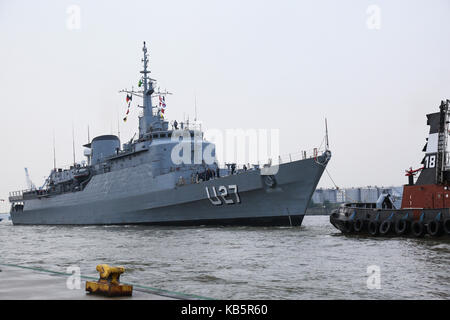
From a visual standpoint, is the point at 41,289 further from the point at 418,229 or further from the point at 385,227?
the point at 385,227

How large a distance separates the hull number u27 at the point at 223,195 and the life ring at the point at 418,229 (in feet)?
35.0

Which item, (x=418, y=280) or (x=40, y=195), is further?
(x=40, y=195)

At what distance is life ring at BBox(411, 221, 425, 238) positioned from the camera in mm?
19625

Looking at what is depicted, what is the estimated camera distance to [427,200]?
20.6 metres

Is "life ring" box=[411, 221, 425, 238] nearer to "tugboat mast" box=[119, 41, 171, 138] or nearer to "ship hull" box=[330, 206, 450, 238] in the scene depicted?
"ship hull" box=[330, 206, 450, 238]

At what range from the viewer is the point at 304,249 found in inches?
668

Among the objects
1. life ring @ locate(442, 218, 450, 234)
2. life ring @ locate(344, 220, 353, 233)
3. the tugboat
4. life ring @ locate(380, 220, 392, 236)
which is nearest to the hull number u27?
life ring @ locate(344, 220, 353, 233)

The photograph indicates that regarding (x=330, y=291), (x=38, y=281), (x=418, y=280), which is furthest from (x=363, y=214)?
(x=38, y=281)

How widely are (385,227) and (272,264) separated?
952 centimetres

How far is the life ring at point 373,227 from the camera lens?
21.4 m
